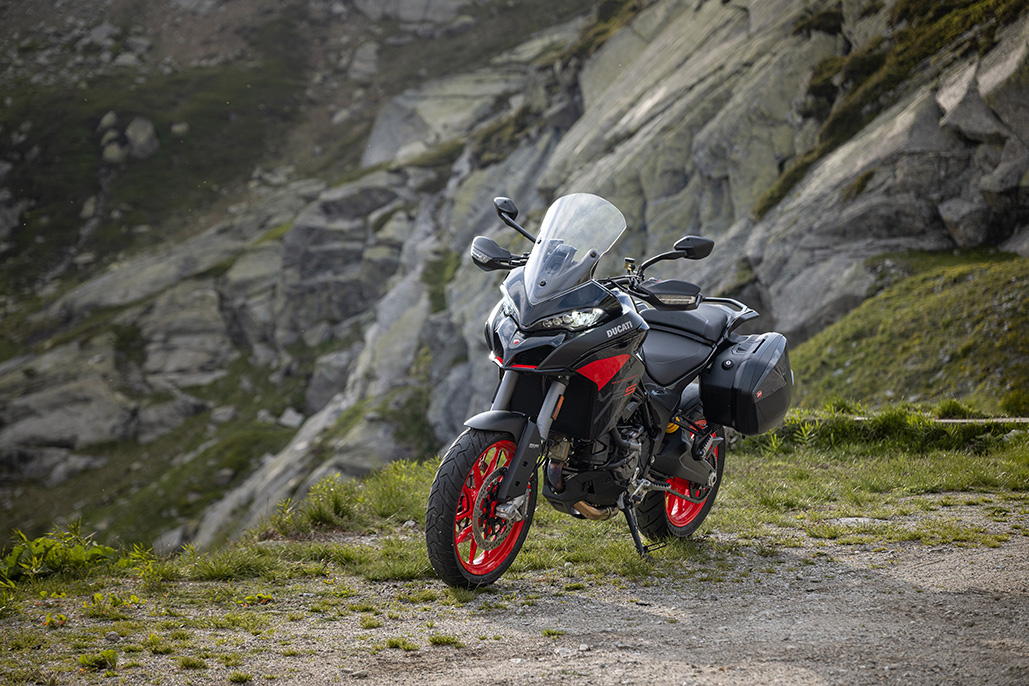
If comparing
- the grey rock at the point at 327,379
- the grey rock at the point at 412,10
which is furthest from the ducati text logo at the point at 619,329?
the grey rock at the point at 412,10

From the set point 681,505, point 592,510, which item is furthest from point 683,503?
point 592,510

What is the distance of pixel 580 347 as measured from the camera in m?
4.75

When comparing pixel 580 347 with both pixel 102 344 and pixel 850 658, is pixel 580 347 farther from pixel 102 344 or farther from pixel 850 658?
pixel 102 344

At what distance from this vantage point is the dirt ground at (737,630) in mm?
3645

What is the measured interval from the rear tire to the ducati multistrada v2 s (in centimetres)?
2

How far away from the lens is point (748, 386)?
6.03 m

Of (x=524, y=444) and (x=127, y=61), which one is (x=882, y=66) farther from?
(x=127, y=61)

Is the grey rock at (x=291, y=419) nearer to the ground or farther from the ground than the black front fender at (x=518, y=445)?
nearer to the ground

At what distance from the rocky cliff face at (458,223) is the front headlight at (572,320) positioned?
1533 cm

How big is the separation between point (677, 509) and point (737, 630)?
2.11m

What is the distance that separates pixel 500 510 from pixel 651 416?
164 cm

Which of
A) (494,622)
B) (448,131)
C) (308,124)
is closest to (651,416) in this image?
(494,622)

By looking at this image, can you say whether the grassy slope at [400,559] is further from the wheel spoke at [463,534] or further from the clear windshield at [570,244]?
the clear windshield at [570,244]

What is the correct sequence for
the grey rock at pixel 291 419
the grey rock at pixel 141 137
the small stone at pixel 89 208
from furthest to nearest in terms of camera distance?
1. the grey rock at pixel 141 137
2. the small stone at pixel 89 208
3. the grey rock at pixel 291 419
